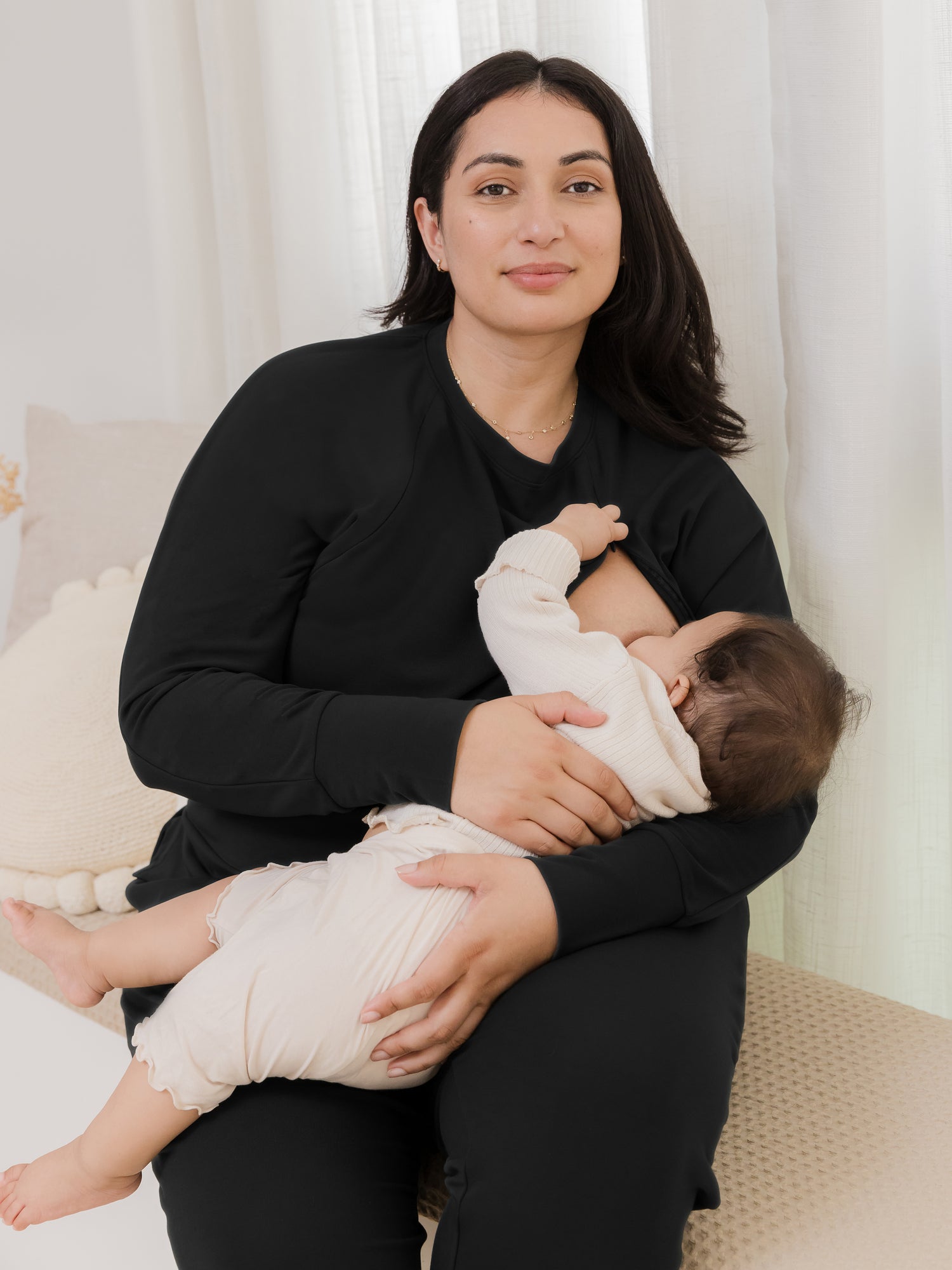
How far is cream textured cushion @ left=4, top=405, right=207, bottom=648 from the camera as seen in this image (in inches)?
80.7

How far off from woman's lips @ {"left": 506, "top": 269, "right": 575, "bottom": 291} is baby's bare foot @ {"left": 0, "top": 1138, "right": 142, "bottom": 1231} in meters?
1.00

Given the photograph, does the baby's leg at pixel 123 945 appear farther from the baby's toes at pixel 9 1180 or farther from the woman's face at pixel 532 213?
the woman's face at pixel 532 213

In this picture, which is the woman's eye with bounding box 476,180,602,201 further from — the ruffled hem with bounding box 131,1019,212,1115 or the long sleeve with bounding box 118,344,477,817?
the ruffled hem with bounding box 131,1019,212,1115

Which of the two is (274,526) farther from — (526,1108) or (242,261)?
(242,261)

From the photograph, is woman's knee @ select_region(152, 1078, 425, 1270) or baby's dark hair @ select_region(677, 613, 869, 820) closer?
woman's knee @ select_region(152, 1078, 425, 1270)

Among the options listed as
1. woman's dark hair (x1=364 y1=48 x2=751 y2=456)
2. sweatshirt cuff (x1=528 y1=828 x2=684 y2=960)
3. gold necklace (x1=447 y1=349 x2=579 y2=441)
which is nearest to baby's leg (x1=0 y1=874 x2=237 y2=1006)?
sweatshirt cuff (x1=528 y1=828 x2=684 y2=960)

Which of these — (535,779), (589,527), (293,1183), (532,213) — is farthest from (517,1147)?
(532,213)

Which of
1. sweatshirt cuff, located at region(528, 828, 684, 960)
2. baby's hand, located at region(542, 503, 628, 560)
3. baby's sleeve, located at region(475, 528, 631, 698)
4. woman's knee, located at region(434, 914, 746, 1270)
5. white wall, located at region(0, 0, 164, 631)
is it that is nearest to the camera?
woman's knee, located at region(434, 914, 746, 1270)

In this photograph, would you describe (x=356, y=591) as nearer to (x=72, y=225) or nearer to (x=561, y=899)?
(x=561, y=899)

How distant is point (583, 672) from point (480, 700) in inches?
9.4

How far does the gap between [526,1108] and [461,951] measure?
140mm

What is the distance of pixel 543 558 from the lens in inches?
47.7

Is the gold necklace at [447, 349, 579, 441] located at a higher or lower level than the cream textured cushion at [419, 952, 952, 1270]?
higher

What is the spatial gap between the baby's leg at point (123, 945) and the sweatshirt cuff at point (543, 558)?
44 cm
